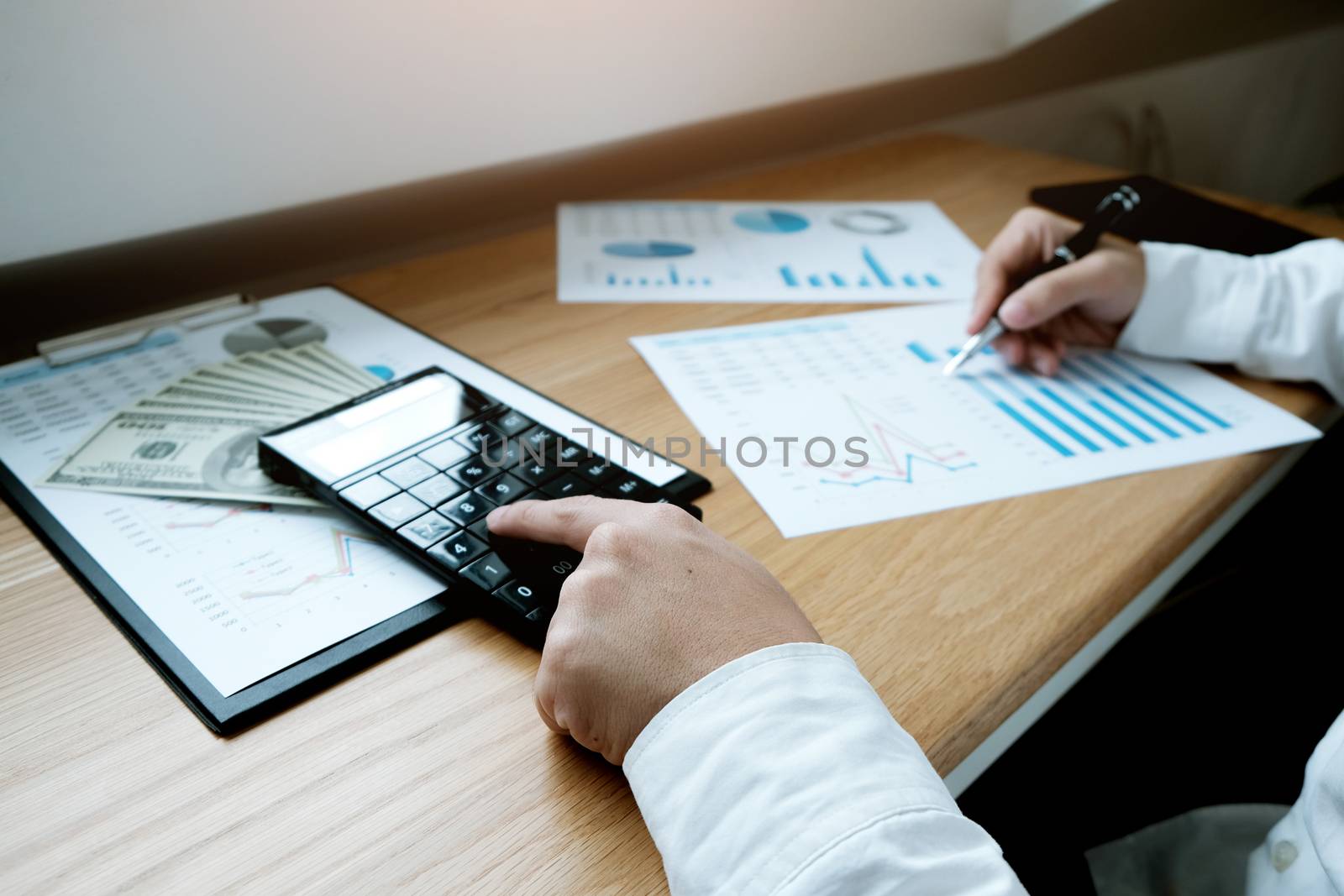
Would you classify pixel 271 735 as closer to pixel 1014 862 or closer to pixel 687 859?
pixel 687 859

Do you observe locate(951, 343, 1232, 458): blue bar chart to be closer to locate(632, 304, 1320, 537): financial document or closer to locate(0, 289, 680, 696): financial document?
locate(632, 304, 1320, 537): financial document

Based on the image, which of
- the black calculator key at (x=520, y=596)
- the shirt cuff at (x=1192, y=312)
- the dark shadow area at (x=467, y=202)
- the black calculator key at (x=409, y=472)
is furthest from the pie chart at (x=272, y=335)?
the shirt cuff at (x=1192, y=312)

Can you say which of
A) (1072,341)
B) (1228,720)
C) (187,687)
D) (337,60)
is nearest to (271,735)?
(187,687)

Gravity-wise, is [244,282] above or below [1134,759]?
above

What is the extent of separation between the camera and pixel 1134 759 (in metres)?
0.82

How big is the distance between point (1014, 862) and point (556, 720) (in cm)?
53

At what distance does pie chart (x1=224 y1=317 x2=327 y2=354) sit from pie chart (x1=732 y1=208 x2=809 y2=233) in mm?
433

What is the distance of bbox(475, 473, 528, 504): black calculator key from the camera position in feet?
1.58

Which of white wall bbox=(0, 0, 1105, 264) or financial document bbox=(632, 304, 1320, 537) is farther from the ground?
white wall bbox=(0, 0, 1105, 264)

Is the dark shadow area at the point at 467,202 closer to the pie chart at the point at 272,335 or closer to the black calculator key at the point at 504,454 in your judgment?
the pie chart at the point at 272,335

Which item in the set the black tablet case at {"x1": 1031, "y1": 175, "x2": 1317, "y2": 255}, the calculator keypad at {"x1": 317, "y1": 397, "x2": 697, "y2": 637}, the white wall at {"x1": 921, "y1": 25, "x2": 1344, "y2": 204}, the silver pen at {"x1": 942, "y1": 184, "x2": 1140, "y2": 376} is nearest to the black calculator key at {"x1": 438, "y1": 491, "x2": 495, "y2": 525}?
the calculator keypad at {"x1": 317, "y1": 397, "x2": 697, "y2": 637}

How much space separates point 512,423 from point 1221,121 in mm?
2032

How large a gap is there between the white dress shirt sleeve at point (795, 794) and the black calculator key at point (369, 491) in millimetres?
201

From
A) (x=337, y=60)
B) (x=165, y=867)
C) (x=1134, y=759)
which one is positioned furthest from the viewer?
(x=1134, y=759)
